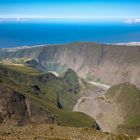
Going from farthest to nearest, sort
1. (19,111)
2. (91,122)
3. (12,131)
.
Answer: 1. (91,122)
2. (19,111)
3. (12,131)

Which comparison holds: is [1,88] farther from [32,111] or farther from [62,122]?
[62,122]

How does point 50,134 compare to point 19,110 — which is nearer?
point 50,134

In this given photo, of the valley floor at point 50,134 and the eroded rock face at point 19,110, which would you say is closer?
the valley floor at point 50,134

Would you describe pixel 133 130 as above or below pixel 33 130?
below

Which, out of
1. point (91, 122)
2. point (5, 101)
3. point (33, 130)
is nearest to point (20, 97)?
point (5, 101)

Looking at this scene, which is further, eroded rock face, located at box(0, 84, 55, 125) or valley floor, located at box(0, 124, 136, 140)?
eroded rock face, located at box(0, 84, 55, 125)

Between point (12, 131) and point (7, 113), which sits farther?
point (7, 113)

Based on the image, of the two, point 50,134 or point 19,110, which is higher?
point 50,134

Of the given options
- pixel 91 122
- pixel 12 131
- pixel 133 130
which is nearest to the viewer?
pixel 12 131
